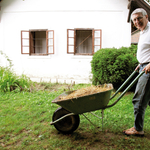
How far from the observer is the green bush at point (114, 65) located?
5.15 meters

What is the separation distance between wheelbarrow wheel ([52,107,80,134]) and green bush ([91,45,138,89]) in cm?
284

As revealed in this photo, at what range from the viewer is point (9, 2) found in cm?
780

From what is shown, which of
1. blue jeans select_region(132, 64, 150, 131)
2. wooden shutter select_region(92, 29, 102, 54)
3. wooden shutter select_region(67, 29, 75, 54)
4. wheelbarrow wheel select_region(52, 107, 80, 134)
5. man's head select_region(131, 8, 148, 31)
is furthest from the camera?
wooden shutter select_region(67, 29, 75, 54)

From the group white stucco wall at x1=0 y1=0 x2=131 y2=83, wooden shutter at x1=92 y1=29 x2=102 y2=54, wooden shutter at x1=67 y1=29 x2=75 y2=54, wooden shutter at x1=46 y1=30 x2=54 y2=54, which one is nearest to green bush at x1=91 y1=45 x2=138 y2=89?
wooden shutter at x1=92 y1=29 x2=102 y2=54

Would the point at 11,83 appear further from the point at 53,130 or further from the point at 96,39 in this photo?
the point at 96,39

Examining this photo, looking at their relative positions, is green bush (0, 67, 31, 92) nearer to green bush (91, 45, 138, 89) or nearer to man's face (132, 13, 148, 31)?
green bush (91, 45, 138, 89)

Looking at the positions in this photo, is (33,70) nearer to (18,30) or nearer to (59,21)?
(18,30)

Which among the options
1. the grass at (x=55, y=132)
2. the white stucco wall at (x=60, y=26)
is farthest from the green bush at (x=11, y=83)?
the white stucco wall at (x=60, y=26)

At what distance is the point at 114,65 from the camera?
5.16m

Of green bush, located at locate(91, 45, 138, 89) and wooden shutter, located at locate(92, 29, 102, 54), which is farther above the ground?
wooden shutter, located at locate(92, 29, 102, 54)

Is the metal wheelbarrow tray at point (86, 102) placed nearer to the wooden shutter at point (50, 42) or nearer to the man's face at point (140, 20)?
the man's face at point (140, 20)

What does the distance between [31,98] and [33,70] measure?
10.6 feet

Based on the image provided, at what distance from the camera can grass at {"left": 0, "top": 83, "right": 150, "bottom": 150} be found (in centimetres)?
246

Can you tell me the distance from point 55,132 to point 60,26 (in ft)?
18.6
